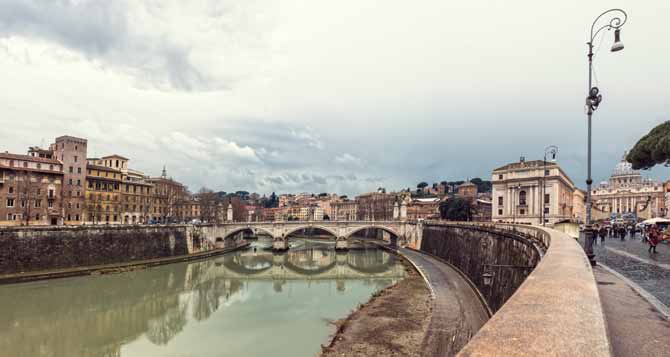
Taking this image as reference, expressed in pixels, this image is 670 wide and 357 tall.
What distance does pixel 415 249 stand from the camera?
52.2 m

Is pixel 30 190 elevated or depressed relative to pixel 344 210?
elevated

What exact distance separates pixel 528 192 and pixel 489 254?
130 ft

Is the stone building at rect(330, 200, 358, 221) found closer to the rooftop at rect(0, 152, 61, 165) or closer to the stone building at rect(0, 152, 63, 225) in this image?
the stone building at rect(0, 152, 63, 225)

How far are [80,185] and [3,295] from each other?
83.9 feet

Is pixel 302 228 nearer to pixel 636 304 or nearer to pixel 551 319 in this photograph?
pixel 636 304

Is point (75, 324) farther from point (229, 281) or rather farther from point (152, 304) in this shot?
point (229, 281)

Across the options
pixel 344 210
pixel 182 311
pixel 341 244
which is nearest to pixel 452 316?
pixel 182 311

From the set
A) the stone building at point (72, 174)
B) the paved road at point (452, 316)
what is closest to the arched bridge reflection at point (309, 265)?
the paved road at point (452, 316)

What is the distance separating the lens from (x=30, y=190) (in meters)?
39.3

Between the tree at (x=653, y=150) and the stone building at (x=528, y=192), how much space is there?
3334 centimetres

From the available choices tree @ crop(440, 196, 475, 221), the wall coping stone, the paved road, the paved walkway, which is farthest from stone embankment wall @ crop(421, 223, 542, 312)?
tree @ crop(440, 196, 475, 221)

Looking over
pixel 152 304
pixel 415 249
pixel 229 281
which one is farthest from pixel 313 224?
pixel 152 304

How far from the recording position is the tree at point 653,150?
1950 cm

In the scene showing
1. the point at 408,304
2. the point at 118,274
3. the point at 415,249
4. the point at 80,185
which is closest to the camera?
the point at 408,304
